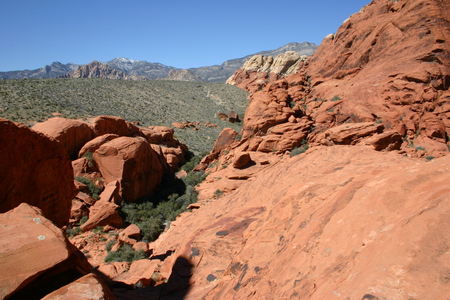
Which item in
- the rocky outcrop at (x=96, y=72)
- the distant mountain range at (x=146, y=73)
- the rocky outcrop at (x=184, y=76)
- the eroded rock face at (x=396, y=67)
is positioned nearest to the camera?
the eroded rock face at (x=396, y=67)

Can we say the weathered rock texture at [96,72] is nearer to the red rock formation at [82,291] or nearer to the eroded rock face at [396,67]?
the eroded rock face at [396,67]

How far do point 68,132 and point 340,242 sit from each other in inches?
631

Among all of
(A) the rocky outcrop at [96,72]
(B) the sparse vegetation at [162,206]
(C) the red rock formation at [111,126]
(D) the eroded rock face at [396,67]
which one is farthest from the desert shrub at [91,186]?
(A) the rocky outcrop at [96,72]

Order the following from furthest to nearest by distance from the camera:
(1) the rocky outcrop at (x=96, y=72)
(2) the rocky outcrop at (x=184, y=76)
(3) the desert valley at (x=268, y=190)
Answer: (1) the rocky outcrop at (x=96, y=72) → (2) the rocky outcrop at (x=184, y=76) → (3) the desert valley at (x=268, y=190)

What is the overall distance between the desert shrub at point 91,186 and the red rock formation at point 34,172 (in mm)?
5673

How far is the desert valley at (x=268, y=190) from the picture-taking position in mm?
3232

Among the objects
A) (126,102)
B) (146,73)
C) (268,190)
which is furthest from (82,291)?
(146,73)

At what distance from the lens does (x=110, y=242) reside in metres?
10.9

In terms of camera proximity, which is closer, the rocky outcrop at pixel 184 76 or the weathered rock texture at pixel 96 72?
the rocky outcrop at pixel 184 76

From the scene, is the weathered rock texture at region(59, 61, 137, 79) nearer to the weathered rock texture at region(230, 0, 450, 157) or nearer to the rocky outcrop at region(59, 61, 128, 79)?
the rocky outcrop at region(59, 61, 128, 79)

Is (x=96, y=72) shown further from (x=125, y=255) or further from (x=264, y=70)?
(x=125, y=255)

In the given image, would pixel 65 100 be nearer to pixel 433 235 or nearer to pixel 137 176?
pixel 137 176

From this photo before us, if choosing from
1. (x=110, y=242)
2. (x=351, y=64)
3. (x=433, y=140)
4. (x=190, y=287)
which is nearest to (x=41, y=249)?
(x=190, y=287)

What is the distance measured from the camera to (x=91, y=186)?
14164 millimetres
